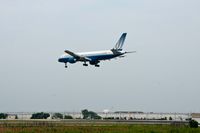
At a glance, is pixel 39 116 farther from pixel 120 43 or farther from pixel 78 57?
pixel 120 43

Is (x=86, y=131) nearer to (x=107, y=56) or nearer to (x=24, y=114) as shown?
(x=107, y=56)

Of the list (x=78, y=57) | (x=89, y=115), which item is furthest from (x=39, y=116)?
(x=78, y=57)

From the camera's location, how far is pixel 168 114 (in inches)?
6880

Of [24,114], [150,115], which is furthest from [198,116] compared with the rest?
[24,114]

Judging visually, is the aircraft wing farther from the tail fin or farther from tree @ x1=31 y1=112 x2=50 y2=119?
tree @ x1=31 y1=112 x2=50 y2=119

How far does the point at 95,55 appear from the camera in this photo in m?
95.0

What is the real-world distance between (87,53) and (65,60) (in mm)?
5379

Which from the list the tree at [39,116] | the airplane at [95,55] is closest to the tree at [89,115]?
the tree at [39,116]

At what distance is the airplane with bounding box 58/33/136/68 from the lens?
9281 centimetres

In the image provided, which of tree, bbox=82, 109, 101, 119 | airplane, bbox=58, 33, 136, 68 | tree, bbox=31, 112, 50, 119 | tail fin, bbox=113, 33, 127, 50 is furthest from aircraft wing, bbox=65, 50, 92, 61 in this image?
tree, bbox=82, 109, 101, 119

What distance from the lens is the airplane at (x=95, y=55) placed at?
92.8 m

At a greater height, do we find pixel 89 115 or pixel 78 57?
pixel 78 57

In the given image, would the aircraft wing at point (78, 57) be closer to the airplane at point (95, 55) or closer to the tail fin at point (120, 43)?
the airplane at point (95, 55)

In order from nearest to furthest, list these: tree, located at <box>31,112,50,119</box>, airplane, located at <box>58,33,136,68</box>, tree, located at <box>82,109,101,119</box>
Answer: airplane, located at <box>58,33,136,68</box> < tree, located at <box>31,112,50,119</box> < tree, located at <box>82,109,101,119</box>
